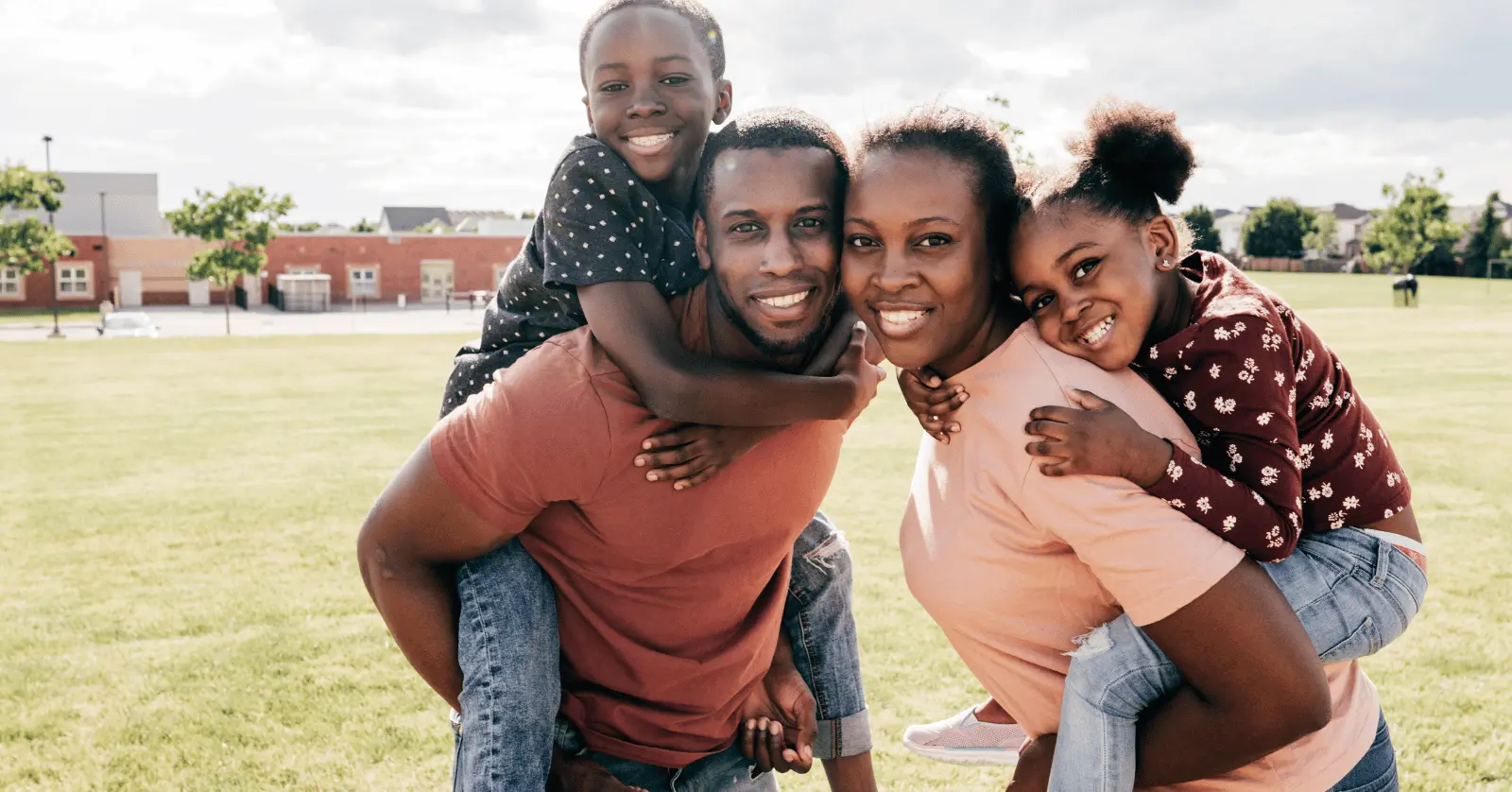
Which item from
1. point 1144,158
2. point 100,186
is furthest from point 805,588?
point 100,186

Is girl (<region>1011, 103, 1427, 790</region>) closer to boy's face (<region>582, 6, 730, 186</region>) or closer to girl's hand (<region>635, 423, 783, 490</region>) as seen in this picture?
girl's hand (<region>635, 423, 783, 490</region>)

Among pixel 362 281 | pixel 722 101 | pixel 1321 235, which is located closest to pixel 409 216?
pixel 362 281

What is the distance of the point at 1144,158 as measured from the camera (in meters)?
2.33

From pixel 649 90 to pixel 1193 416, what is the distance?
2.04 meters

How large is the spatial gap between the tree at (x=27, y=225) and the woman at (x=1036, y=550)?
52.0m

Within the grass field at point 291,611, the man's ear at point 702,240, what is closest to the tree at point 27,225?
the grass field at point 291,611

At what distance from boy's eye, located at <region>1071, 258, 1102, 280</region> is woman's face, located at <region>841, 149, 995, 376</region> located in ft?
0.62

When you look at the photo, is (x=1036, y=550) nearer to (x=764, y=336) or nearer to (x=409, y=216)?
(x=764, y=336)

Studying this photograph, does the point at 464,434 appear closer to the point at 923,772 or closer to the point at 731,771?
the point at 731,771

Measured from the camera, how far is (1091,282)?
7.58 feet

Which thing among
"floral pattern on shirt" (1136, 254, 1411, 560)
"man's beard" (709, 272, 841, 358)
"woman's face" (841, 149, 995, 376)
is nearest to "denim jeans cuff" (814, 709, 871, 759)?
"man's beard" (709, 272, 841, 358)

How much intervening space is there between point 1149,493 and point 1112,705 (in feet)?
1.48

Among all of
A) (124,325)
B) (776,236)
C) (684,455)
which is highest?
(776,236)

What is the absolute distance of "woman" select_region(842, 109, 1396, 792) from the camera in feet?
6.79
